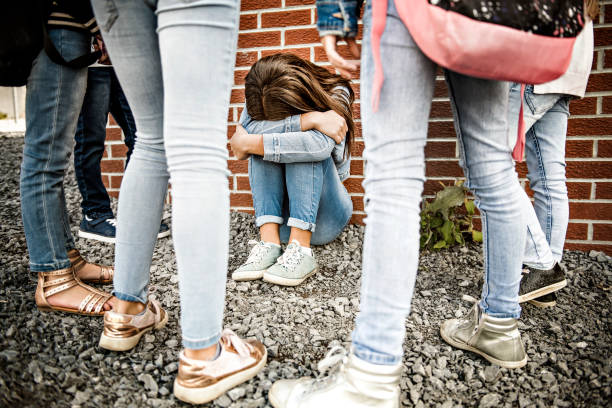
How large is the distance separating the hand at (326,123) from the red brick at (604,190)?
53.8 inches

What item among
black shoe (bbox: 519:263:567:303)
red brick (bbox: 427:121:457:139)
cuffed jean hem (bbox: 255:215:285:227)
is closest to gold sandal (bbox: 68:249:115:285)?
cuffed jean hem (bbox: 255:215:285:227)

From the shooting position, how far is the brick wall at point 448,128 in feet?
7.18

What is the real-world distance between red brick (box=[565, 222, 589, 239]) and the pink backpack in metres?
1.69

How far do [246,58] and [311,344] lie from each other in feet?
5.71

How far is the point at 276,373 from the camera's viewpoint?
129 centimetres

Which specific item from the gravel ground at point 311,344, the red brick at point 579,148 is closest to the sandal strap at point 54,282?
the gravel ground at point 311,344

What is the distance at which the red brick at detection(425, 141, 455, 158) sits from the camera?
238cm

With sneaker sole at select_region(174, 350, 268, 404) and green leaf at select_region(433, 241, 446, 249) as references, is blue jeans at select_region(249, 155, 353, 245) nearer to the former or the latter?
green leaf at select_region(433, 241, 446, 249)

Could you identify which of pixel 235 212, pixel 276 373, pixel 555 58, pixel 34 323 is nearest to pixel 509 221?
pixel 555 58

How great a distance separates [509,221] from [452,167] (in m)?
1.24

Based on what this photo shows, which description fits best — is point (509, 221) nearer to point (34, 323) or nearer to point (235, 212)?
point (34, 323)

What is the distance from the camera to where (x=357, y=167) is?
2531 mm

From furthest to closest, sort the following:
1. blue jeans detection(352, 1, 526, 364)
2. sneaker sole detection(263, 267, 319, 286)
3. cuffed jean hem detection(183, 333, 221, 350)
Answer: sneaker sole detection(263, 267, 319, 286) → cuffed jean hem detection(183, 333, 221, 350) → blue jeans detection(352, 1, 526, 364)

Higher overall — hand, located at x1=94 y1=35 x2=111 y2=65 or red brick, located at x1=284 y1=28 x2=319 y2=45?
red brick, located at x1=284 y1=28 x2=319 y2=45
